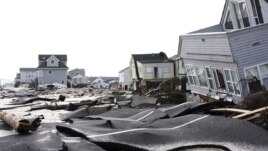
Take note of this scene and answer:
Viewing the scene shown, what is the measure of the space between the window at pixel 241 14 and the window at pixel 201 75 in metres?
3.07

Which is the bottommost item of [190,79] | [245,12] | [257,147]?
[257,147]

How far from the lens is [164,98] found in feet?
43.3

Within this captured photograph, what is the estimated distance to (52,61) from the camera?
75812mm

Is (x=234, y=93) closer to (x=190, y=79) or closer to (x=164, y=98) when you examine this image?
(x=164, y=98)

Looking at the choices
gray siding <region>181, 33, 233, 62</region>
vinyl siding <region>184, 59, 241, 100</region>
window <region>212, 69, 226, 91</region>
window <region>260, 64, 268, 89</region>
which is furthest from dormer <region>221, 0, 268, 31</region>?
window <region>260, 64, 268, 89</region>

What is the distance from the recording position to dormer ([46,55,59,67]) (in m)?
75.8

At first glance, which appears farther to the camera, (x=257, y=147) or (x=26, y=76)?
(x=26, y=76)

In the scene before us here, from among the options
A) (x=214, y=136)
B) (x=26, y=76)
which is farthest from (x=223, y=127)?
(x=26, y=76)

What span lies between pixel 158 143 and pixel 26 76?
4701 inches

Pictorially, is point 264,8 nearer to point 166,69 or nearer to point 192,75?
point 192,75

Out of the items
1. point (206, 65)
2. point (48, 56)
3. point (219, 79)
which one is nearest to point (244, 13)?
point (206, 65)

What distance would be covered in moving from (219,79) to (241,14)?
423 centimetres

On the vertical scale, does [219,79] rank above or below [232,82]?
above

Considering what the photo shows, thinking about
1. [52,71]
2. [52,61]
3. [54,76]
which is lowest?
[54,76]
